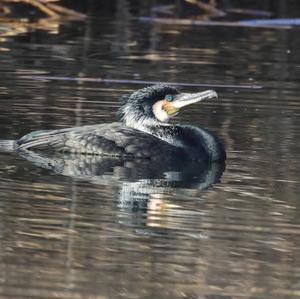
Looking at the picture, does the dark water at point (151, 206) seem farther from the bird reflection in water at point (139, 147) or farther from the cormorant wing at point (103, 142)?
the cormorant wing at point (103, 142)

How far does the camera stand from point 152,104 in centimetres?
1203

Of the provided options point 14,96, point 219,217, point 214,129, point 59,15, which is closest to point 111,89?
point 14,96

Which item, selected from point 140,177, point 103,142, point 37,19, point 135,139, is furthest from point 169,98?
point 37,19

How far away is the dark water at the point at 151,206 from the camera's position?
7219mm

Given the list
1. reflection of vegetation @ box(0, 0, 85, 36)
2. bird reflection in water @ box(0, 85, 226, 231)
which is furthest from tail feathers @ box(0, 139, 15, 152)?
reflection of vegetation @ box(0, 0, 85, 36)

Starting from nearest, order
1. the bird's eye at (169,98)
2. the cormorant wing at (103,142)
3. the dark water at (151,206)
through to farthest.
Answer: the dark water at (151,206), the cormorant wing at (103,142), the bird's eye at (169,98)

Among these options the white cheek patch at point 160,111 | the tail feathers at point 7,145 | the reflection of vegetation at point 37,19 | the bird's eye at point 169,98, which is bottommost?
the reflection of vegetation at point 37,19

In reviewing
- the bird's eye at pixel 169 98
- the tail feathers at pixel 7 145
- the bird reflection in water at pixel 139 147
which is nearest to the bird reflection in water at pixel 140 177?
the bird reflection in water at pixel 139 147

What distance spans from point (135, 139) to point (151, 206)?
2224 mm

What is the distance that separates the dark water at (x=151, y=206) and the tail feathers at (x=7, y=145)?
0.39 m

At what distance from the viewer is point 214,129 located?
12.9 m

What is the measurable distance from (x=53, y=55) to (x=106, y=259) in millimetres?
11547

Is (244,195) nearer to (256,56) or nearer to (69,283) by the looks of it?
(69,283)

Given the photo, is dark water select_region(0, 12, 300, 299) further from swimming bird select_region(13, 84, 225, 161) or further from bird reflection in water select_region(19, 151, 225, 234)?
swimming bird select_region(13, 84, 225, 161)
